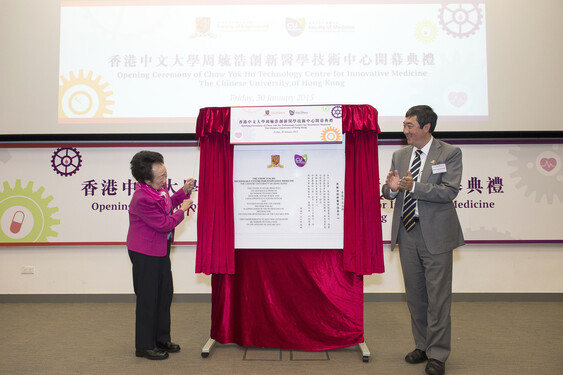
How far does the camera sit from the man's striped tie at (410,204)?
2.58m

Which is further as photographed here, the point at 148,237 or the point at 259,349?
the point at 259,349

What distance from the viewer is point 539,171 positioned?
426cm

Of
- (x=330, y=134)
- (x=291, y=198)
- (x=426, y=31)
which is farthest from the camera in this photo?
(x=426, y=31)

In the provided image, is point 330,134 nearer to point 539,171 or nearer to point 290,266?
point 290,266

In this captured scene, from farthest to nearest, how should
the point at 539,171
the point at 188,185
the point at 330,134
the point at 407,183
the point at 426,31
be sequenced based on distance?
1. the point at 539,171
2. the point at 426,31
3. the point at 188,185
4. the point at 330,134
5. the point at 407,183

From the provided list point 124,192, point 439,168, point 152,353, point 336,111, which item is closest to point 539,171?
point 439,168

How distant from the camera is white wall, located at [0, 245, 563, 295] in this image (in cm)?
429

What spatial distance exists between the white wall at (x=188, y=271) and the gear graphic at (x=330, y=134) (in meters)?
2.18

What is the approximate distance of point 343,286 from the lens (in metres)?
2.73

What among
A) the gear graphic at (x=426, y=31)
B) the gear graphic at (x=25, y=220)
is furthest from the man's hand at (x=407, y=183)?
the gear graphic at (x=25, y=220)

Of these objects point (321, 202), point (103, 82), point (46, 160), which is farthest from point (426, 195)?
point (46, 160)

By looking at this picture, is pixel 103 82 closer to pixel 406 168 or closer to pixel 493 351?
pixel 406 168

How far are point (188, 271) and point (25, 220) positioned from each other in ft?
6.48

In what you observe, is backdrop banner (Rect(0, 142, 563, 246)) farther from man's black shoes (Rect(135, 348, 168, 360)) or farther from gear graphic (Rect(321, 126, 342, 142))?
gear graphic (Rect(321, 126, 342, 142))
